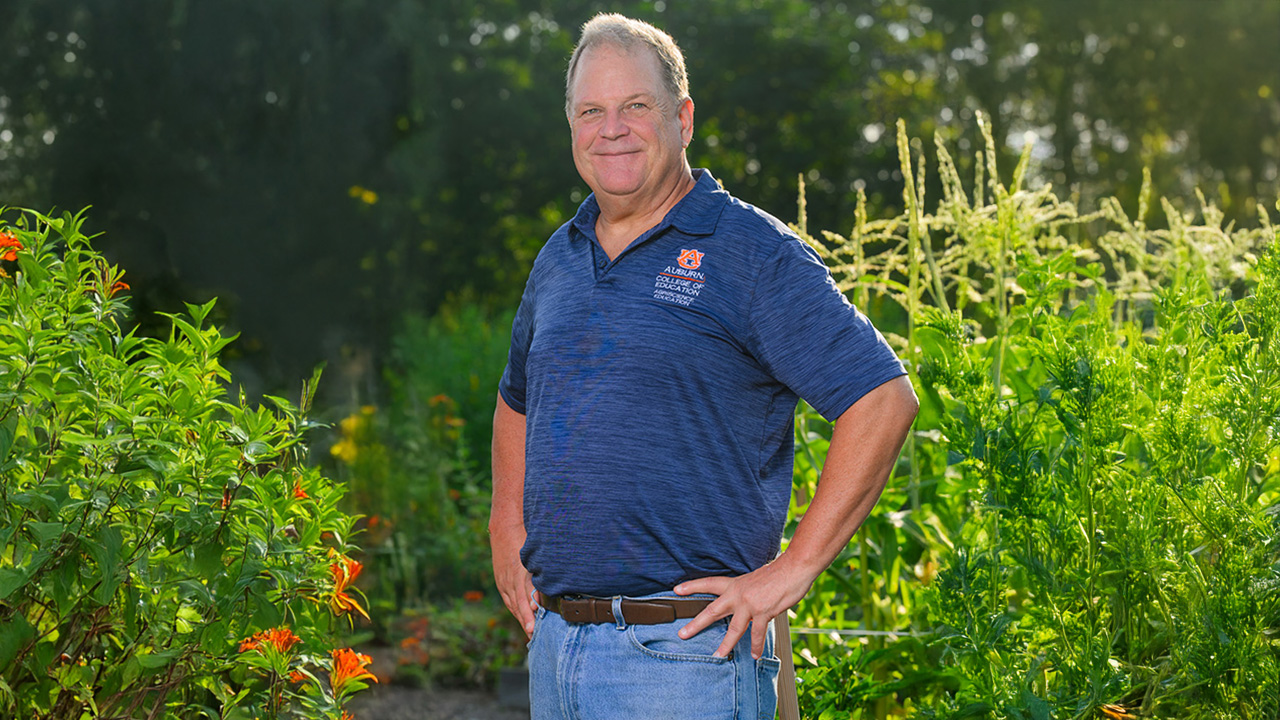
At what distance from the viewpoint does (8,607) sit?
179 centimetres

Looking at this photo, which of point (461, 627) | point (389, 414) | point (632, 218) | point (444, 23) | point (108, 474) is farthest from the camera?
point (444, 23)

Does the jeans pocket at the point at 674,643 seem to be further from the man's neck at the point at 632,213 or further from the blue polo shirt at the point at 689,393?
the man's neck at the point at 632,213

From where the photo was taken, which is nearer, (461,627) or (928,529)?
(928,529)

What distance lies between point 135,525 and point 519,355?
76 centimetres

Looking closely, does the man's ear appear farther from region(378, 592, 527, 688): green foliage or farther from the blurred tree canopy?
the blurred tree canopy

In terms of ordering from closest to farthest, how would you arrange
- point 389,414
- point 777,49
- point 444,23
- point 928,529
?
point 928,529 → point 389,414 → point 444,23 → point 777,49

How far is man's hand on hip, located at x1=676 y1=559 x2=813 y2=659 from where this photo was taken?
1.67m

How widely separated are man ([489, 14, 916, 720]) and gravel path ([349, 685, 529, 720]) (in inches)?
106

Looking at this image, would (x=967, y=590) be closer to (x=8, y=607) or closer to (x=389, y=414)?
(x=8, y=607)

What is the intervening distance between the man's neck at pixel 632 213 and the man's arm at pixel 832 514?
1.64ft

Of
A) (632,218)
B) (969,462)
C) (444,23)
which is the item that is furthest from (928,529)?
(444,23)

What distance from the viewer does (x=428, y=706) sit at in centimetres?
450

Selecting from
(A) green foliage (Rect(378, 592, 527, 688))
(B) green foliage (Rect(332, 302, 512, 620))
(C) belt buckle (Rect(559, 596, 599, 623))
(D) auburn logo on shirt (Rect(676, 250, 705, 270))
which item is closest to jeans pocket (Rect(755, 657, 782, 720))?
(C) belt buckle (Rect(559, 596, 599, 623))

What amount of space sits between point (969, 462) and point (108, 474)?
1462 mm
